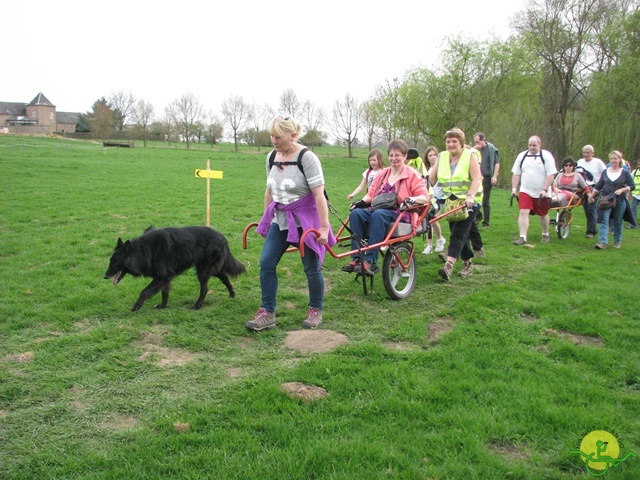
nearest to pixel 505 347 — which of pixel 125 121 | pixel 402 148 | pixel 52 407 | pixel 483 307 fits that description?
pixel 483 307

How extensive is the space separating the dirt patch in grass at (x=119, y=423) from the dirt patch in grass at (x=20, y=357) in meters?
1.44

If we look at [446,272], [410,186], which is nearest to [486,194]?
[446,272]

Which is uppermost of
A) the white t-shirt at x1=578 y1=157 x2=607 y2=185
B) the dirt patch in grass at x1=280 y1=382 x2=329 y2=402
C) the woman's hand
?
the white t-shirt at x1=578 y1=157 x2=607 y2=185

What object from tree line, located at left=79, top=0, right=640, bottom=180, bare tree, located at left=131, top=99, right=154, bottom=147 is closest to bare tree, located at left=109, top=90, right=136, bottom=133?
bare tree, located at left=131, top=99, right=154, bottom=147

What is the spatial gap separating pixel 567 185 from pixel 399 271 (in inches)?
280

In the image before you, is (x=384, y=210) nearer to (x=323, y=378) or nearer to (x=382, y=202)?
(x=382, y=202)

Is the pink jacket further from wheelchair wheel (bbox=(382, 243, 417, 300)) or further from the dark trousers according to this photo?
the dark trousers

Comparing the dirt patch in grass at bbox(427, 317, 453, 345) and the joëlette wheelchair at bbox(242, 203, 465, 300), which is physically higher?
the joëlette wheelchair at bbox(242, 203, 465, 300)

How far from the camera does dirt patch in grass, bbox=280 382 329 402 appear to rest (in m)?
3.68

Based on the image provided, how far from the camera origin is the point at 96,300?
6055 mm

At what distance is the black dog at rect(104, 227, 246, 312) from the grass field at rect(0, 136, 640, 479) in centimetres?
33

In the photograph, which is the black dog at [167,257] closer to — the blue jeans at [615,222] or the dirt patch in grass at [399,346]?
the dirt patch in grass at [399,346]

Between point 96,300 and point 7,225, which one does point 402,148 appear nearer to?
point 96,300

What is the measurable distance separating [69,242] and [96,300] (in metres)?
3.69
